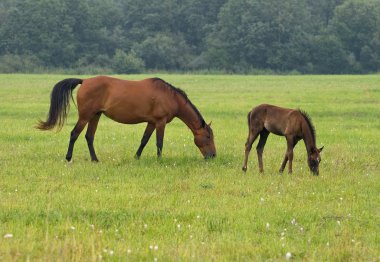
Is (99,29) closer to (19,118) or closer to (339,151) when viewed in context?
(19,118)

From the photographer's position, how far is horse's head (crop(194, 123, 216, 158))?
48.0ft

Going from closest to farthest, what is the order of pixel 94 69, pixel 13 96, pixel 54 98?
1. pixel 54 98
2. pixel 13 96
3. pixel 94 69

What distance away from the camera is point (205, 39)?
96062 millimetres

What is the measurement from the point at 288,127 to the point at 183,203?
373 centimetres

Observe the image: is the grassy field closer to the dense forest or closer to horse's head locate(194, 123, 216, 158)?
horse's head locate(194, 123, 216, 158)

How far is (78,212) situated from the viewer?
899 cm

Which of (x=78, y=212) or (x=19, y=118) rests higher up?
(x=78, y=212)

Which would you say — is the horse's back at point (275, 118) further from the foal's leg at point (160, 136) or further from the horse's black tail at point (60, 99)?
the horse's black tail at point (60, 99)

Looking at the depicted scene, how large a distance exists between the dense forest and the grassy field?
65.2 m

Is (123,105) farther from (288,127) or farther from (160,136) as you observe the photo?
(288,127)

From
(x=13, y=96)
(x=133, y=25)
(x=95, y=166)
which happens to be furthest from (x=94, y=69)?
(x=95, y=166)

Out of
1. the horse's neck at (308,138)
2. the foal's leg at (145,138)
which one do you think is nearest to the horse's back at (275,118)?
the horse's neck at (308,138)

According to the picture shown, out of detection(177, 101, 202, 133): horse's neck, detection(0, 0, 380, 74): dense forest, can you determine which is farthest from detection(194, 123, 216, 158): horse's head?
detection(0, 0, 380, 74): dense forest

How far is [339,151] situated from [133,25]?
83623 millimetres
